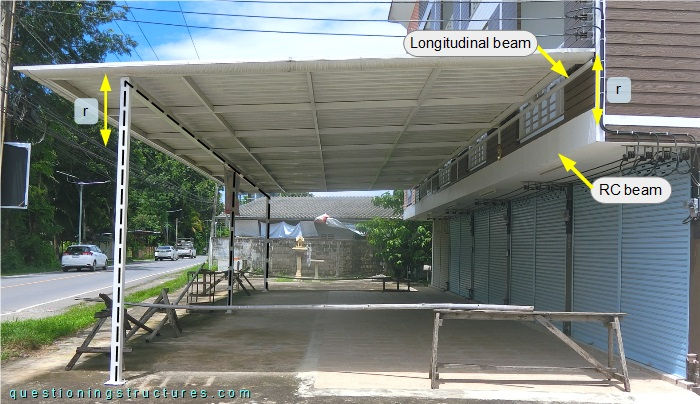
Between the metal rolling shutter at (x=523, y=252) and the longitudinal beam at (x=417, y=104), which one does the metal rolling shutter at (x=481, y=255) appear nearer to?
the metal rolling shutter at (x=523, y=252)

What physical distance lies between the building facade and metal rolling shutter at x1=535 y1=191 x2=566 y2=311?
2 cm

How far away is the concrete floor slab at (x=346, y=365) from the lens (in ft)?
22.4

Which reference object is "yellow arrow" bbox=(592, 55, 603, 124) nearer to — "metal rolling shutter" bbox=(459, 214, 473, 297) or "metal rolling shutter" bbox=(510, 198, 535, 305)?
"metal rolling shutter" bbox=(510, 198, 535, 305)

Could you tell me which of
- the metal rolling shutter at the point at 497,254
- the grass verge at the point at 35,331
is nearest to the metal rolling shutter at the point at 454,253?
the metal rolling shutter at the point at 497,254

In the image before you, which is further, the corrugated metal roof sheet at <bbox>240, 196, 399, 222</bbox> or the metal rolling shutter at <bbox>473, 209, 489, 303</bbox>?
the corrugated metal roof sheet at <bbox>240, 196, 399, 222</bbox>

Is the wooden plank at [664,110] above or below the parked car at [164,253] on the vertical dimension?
above

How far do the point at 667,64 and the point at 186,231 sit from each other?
81593 mm

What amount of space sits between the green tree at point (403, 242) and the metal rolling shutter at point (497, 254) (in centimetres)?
1036

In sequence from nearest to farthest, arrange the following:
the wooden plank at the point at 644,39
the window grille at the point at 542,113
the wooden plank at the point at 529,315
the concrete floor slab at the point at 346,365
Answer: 1. the concrete floor slab at the point at 346,365
2. the wooden plank at the point at 529,315
3. the wooden plank at the point at 644,39
4. the window grille at the point at 542,113

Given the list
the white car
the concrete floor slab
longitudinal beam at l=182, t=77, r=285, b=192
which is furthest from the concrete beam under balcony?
the white car

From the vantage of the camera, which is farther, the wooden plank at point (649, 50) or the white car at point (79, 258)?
the white car at point (79, 258)

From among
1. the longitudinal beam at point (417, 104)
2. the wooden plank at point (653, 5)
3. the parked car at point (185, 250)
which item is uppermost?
the wooden plank at point (653, 5)

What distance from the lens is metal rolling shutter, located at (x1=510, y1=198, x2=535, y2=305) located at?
12.8 metres

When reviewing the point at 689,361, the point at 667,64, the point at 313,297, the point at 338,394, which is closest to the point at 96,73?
the point at 338,394
